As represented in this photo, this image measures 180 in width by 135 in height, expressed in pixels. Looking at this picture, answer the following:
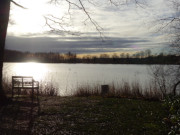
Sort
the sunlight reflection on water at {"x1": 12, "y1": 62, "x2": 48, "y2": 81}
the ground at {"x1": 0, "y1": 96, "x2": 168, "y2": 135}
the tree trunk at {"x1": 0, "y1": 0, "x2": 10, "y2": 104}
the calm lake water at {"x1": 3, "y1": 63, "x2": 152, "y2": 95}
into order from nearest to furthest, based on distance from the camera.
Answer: the ground at {"x1": 0, "y1": 96, "x2": 168, "y2": 135}
the tree trunk at {"x1": 0, "y1": 0, "x2": 10, "y2": 104}
the calm lake water at {"x1": 3, "y1": 63, "x2": 152, "y2": 95}
the sunlight reflection on water at {"x1": 12, "y1": 62, "x2": 48, "y2": 81}

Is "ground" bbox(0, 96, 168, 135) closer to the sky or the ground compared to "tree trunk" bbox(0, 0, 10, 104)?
closer to the ground

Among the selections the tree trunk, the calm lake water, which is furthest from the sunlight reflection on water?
the tree trunk

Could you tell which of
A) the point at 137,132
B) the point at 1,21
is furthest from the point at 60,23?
the point at 137,132

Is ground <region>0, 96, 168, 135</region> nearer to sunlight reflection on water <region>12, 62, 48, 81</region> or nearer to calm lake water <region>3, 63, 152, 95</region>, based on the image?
calm lake water <region>3, 63, 152, 95</region>

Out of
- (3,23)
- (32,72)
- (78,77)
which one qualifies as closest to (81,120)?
(3,23)

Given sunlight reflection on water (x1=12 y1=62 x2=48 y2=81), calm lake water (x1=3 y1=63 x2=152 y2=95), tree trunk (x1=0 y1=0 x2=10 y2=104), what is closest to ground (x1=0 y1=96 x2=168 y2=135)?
tree trunk (x1=0 y1=0 x2=10 y2=104)

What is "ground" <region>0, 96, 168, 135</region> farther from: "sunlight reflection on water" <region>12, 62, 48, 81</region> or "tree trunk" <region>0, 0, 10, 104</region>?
"sunlight reflection on water" <region>12, 62, 48, 81</region>

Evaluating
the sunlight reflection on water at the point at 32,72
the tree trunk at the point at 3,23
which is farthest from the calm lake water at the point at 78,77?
the tree trunk at the point at 3,23

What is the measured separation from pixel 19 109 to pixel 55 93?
4.74m

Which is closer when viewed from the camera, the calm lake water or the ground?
the ground

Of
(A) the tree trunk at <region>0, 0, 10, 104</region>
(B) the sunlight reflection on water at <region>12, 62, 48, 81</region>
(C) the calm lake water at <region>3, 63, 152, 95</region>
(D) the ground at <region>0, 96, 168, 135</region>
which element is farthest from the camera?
(B) the sunlight reflection on water at <region>12, 62, 48, 81</region>

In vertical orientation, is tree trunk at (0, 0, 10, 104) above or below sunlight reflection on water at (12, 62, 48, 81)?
above

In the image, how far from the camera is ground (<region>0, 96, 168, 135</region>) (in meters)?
4.52

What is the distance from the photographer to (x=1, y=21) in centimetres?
691
